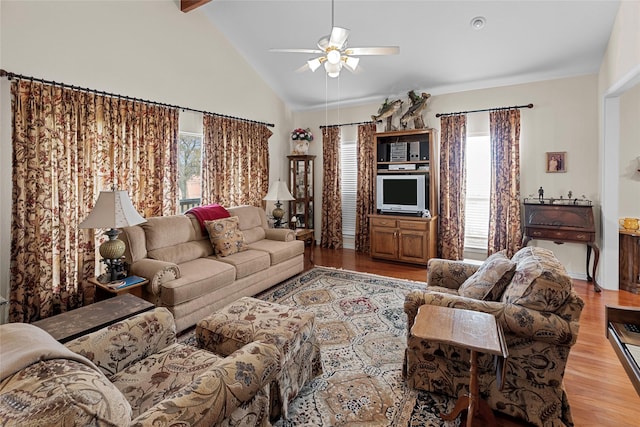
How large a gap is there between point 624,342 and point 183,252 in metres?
3.65

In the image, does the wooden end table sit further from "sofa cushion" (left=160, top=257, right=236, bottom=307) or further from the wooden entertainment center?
the wooden entertainment center

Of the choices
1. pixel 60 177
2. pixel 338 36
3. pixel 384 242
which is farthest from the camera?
pixel 384 242

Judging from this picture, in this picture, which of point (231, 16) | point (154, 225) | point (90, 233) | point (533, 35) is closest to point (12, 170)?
point (90, 233)

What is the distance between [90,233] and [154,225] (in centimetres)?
A: 66

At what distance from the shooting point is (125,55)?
147 inches

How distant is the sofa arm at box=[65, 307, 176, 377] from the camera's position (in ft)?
5.25

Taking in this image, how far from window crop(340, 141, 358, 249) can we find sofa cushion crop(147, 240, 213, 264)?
305 centimetres

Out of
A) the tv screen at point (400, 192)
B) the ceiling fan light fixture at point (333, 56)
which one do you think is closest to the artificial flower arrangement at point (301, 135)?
the tv screen at point (400, 192)

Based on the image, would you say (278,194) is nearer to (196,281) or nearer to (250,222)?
(250,222)

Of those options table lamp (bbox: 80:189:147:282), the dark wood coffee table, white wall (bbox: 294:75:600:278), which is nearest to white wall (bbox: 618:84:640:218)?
white wall (bbox: 294:75:600:278)

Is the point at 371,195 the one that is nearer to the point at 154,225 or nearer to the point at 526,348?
the point at 154,225

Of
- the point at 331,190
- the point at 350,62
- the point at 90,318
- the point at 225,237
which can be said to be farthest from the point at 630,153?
the point at 90,318

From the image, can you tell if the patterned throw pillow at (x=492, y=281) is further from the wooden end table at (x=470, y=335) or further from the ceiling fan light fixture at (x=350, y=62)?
the ceiling fan light fixture at (x=350, y=62)

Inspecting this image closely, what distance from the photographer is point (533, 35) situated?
Answer: 3.89m
